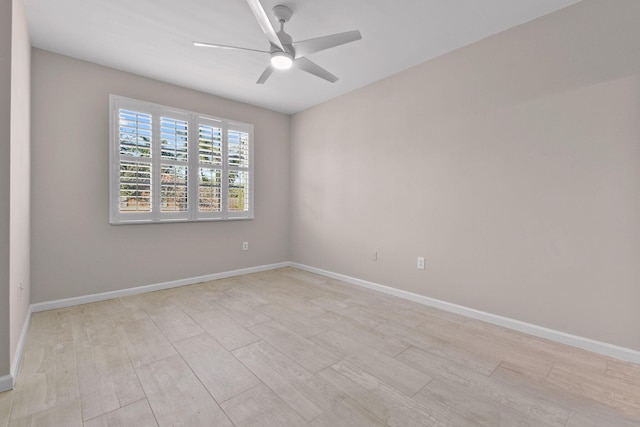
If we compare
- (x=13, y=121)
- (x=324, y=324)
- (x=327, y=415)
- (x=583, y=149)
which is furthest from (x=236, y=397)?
(x=583, y=149)

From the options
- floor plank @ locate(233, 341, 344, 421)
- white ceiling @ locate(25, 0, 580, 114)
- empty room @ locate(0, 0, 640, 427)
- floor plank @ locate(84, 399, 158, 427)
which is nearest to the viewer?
floor plank @ locate(84, 399, 158, 427)

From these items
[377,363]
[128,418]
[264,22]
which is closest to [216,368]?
[128,418]

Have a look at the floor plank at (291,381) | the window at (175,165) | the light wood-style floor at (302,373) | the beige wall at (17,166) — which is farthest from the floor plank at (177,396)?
the window at (175,165)

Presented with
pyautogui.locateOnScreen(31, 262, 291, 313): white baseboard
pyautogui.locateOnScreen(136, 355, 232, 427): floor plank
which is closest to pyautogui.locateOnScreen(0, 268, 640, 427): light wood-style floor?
pyautogui.locateOnScreen(136, 355, 232, 427): floor plank

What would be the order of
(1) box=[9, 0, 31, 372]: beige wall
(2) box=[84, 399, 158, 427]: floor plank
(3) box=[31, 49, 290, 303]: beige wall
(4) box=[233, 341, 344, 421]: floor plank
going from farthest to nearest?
(3) box=[31, 49, 290, 303]: beige wall
(1) box=[9, 0, 31, 372]: beige wall
(4) box=[233, 341, 344, 421]: floor plank
(2) box=[84, 399, 158, 427]: floor plank

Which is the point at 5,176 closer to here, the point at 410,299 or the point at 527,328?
the point at 410,299

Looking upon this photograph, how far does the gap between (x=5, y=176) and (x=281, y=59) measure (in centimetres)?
201

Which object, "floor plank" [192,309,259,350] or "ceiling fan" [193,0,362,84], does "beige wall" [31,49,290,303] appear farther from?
"ceiling fan" [193,0,362,84]

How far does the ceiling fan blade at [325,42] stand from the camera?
2.09 m

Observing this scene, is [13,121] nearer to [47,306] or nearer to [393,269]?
[47,306]

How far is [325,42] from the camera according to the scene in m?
2.17

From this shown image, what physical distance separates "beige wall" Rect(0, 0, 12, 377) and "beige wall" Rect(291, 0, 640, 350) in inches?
128

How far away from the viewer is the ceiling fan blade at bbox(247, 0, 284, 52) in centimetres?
175

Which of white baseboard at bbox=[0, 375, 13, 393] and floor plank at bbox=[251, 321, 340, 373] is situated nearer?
white baseboard at bbox=[0, 375, 13, 393]
